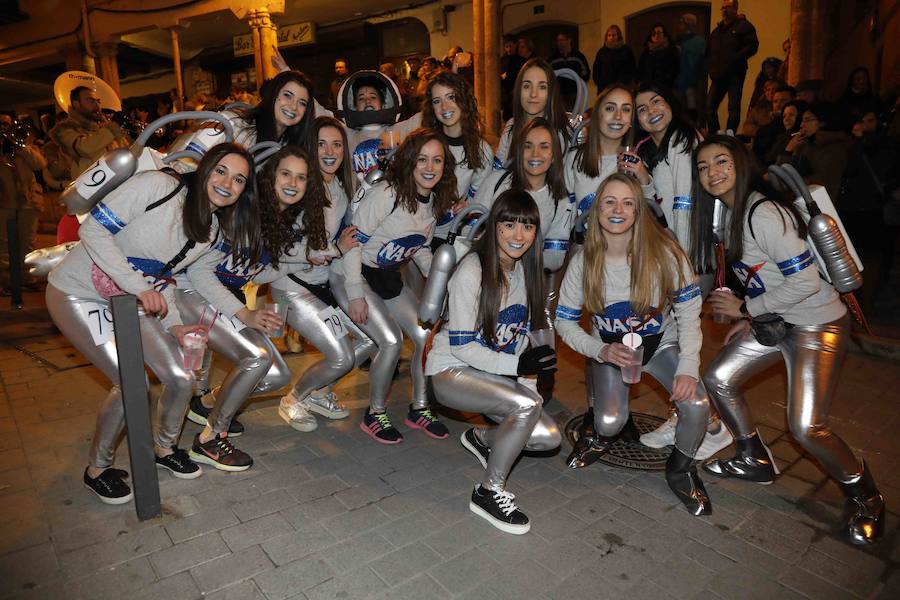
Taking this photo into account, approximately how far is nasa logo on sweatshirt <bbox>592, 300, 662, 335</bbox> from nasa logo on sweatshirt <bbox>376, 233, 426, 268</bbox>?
4.74 feet

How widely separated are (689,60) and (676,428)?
7716mm

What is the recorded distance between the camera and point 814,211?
10.2 ft

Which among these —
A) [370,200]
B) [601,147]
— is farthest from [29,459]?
[601,147]

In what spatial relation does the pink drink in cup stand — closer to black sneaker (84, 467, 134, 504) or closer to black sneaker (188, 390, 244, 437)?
black sneaker (188, 390, 244, 437)

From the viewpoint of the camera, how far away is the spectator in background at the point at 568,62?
909 cm

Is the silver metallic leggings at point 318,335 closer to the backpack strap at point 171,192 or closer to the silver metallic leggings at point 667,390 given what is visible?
the backpack strap at point 171,192

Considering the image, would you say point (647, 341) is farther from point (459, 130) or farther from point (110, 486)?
point (110, 486)

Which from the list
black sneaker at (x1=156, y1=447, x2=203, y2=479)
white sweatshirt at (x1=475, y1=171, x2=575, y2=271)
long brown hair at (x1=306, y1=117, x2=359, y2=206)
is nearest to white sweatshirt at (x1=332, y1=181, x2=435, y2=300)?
long brown hair at (x1=306, y1=117, x2=359, y2=206)

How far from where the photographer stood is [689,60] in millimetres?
9312

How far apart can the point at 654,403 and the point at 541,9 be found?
11699 mm

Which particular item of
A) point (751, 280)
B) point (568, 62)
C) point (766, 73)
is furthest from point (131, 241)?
point (766, 73)

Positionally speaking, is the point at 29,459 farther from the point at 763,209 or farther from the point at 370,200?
the point at 763,209

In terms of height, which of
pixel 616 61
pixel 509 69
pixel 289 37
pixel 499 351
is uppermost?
pixel 289 37

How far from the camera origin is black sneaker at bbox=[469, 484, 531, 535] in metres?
3.03
